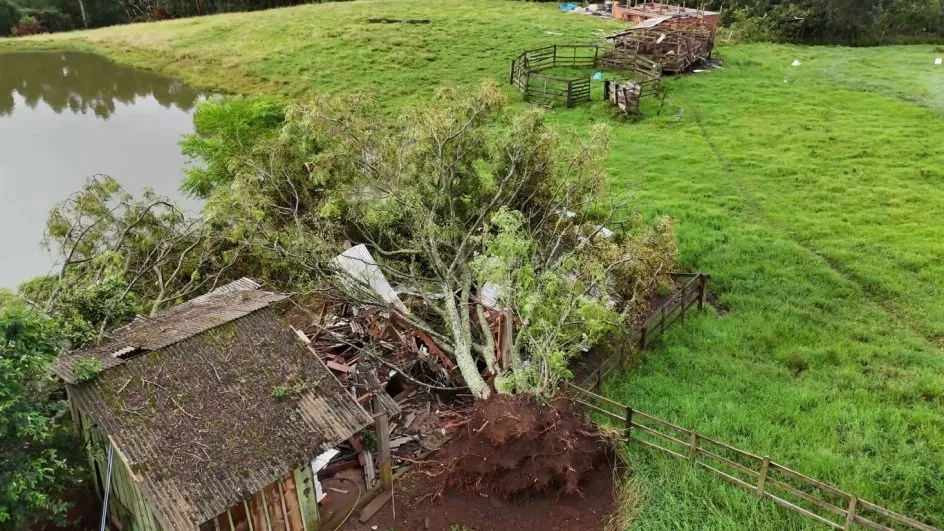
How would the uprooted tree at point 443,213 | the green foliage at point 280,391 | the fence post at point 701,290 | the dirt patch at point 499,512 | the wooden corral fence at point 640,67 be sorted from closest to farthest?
the green foliage at point 280,391, the dirt patch at point 499,512, the uprooted tree at point 443,213, the fence post at point 701,290, the wooden corral fence at point 640,67

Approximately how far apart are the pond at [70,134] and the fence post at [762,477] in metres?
20.4

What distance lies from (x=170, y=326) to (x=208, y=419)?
241 centimetres

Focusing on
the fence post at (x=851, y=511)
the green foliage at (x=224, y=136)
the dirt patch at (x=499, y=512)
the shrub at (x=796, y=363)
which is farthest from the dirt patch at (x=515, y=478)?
the green foliage at (x=224, y=136)

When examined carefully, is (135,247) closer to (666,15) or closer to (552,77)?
(552,77)

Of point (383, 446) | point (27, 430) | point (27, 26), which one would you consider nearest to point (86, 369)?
point (27, 430)

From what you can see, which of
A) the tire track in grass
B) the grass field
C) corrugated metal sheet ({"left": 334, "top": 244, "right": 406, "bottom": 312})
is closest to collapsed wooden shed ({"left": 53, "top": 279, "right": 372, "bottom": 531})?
corrugated metal sheet ({"left": 334, "top": 244, "right": 406, "bottom": 312})

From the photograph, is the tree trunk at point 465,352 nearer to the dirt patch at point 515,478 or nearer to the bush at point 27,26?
the dirt patch at point 515,478

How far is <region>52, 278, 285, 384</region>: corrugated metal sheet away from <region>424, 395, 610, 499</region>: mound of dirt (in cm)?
446

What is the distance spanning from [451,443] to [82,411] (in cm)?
618

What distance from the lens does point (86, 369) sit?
9086mm

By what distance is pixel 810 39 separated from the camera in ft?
148

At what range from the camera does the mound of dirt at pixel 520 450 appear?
421 inches

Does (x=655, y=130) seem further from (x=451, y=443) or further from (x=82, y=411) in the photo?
(x=82, y=411)

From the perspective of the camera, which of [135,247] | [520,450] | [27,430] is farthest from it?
[135,247]
